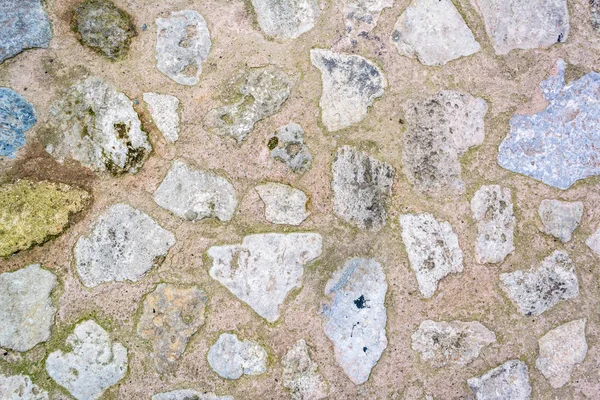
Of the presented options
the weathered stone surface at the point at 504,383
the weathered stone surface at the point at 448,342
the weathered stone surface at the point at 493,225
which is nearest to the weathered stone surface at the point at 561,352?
the weathered stone surface at the point at 504,383

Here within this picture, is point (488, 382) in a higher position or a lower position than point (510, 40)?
lower

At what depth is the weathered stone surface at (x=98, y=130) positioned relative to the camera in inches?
104

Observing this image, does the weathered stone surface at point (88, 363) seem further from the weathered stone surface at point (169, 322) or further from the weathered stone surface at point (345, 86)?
the weathered stone surface at point (345, 86)

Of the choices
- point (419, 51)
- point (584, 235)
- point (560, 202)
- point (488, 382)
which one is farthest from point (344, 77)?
point (488, 382)

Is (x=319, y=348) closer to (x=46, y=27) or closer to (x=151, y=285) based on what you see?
(x=151, y=285)

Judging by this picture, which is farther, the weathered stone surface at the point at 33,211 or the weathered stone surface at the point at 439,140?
the weathered stone surface at the point at 439,140

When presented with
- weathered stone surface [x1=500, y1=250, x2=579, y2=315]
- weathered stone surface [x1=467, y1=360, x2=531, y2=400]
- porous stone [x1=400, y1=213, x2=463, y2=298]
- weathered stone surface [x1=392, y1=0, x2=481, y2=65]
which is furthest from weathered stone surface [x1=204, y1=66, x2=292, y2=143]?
weathered stone surface [x1=467, y1=360, x2=531, y2=400]

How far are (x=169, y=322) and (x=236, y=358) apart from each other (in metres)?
0.38

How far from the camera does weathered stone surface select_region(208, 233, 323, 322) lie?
2.67m

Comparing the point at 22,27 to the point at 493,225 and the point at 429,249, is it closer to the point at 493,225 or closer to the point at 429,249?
the point at 429,249

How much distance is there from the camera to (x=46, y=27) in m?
2.70

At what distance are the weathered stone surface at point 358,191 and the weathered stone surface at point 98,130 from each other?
98 cm

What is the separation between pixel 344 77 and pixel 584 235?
1493 millimetres

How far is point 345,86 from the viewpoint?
2.72 meters
